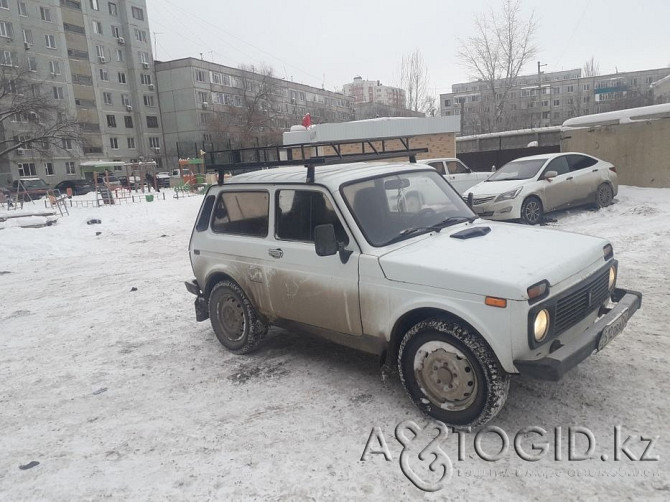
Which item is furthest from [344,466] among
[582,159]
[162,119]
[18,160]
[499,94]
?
[162,119]

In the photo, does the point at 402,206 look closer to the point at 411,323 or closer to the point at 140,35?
the point at 411,323

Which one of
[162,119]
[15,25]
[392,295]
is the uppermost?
[15,25]

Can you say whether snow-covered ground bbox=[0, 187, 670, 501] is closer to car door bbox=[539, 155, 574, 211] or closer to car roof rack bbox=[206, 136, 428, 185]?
car roof rack bbox=[206, 136, 428, 185]

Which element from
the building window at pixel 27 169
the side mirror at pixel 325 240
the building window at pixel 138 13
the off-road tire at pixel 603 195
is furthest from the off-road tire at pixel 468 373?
the building window at pixel 138 13

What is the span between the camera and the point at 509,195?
1062 cm

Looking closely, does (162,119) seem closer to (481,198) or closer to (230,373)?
(481,198)

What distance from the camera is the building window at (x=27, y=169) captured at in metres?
52.0

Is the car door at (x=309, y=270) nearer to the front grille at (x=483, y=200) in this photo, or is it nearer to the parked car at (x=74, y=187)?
the front grille at (x=483, y=200)

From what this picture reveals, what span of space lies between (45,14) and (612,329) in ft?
227

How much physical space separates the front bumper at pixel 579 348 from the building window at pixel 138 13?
7648 centimetres

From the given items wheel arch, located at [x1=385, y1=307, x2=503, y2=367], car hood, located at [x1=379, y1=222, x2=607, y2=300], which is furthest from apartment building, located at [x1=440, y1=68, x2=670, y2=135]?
wheel arch, located at [x1=385, y1=307, x2=503, y2=367]

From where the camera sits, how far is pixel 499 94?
42.2 meters

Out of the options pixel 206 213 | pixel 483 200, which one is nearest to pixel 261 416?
pixel 206 213

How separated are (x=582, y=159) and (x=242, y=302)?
10.2 metres
